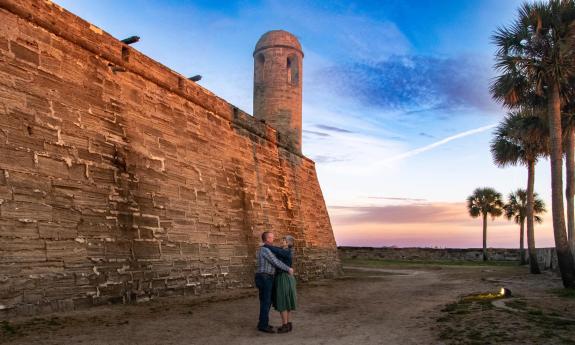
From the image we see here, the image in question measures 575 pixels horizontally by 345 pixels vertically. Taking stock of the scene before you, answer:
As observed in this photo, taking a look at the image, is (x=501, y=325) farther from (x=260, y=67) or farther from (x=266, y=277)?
(x=260, y=67)

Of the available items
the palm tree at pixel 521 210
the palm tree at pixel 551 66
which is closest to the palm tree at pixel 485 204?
the palm tree at pixel 521 210

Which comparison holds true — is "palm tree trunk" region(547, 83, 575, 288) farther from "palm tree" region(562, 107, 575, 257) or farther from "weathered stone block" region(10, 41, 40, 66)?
"weathered stone block" region(10, 41, 40, 66)

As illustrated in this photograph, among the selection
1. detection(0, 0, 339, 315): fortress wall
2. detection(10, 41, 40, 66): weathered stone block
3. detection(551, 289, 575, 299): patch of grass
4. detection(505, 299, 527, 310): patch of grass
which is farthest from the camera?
detection(551, 289, 575, 299): patch of grass

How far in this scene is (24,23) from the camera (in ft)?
28.0

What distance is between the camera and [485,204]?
38.3 metres

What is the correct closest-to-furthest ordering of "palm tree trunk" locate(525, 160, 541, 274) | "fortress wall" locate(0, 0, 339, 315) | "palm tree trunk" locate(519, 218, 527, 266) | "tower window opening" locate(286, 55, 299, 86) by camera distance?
1. "fortress wall" locate(0, 0, 339, 315)
2. "palm tree trunk" locate(525, 160, 541, 274)
3. "tower window opening" locate(286, 55, 299, 86)
4. "palm tree trunk" locate(519, 218, 527, 266)

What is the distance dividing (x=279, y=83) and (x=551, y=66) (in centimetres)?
1401

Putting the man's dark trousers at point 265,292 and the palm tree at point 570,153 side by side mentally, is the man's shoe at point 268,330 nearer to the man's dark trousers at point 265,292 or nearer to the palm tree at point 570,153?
the man's dark trousers at point 265,292

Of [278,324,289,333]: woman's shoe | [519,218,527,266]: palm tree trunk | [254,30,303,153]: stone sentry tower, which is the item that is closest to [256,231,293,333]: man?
[278,324,289,333]: woman's shoe

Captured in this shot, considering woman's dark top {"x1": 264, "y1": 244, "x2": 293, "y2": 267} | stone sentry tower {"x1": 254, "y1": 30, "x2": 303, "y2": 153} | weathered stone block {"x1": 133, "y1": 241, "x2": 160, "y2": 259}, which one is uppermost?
stone sentry tower {"x1": 254, "y1": 30, "x2": 303, "y2": 153}

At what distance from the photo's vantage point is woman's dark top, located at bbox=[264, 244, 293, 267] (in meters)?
7.03

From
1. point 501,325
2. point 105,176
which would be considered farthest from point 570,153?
point 105,176

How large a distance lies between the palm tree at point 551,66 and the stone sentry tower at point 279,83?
12202mm

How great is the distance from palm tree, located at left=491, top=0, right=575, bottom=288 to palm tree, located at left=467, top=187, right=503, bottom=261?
2445 centimetres
